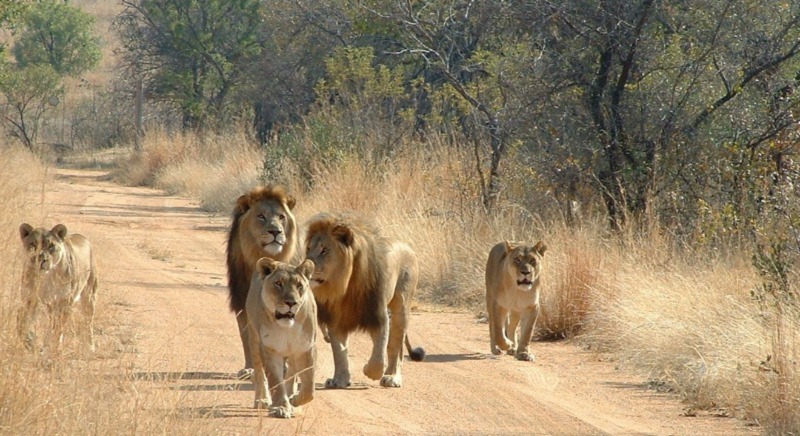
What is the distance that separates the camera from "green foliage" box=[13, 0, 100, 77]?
48594 millimetres

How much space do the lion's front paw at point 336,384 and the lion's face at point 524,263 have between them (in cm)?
192

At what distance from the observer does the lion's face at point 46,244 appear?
755cm

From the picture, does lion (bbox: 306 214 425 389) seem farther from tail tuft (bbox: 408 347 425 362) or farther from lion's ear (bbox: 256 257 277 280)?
lion's ear (bbox: 256 257 277 280)

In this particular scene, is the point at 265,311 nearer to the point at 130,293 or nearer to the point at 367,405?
the point at 367,405

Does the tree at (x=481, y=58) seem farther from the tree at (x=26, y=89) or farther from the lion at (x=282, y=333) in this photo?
the tree at (x=26, y=89)

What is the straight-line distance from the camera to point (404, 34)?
59.4 feet

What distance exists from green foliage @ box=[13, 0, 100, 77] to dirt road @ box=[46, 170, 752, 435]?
3744 centimetres

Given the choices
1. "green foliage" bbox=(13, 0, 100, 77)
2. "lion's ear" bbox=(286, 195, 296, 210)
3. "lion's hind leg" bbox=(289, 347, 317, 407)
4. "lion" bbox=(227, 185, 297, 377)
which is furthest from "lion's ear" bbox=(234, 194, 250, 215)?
"green foliage" bbox=(13, 0, 100, 77)

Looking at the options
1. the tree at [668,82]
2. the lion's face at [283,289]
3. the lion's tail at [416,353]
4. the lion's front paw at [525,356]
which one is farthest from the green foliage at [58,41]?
the lion's face at [283,289]

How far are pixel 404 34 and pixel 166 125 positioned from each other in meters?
18.2

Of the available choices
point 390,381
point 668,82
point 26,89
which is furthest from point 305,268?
point 26,89

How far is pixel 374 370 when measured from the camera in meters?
7.55

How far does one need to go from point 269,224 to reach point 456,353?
8.23ft

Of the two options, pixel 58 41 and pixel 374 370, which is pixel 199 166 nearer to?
pixel 374 370
